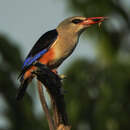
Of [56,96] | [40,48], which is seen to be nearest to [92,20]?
[40,48]

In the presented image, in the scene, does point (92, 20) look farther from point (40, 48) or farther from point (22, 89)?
point (22, 89)

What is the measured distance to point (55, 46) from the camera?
5988 millimetres

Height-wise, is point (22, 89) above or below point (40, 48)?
below

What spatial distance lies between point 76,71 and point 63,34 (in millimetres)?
679

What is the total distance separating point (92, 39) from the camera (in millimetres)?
6723

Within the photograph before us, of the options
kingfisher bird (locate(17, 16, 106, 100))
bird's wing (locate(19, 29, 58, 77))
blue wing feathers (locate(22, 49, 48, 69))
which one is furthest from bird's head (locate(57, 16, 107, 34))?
blue wing feathers (locate(22, 49, 48, 69))

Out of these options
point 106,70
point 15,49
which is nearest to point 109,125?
point 106,70

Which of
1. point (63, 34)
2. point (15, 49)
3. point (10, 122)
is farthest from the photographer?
point (63, 34)

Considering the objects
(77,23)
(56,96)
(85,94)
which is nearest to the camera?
(56,96)

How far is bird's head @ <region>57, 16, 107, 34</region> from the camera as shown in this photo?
603 centimetres

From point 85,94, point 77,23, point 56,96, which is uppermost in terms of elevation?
point 56,96

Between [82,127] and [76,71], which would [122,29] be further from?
[82,127]

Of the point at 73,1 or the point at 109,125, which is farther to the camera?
the point at 73,1

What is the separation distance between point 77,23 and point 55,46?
22.9 inches
